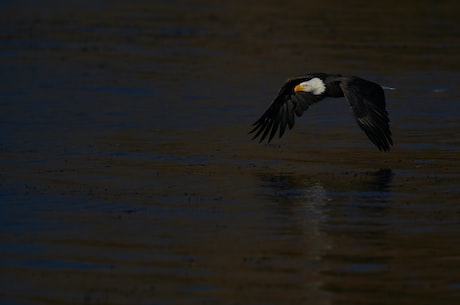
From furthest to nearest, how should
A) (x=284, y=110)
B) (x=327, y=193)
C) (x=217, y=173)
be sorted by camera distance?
(x=284, y=110) → (x=217, y=173) → (x=327, y=193)

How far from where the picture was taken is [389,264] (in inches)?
313

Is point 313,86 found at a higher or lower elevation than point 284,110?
higher

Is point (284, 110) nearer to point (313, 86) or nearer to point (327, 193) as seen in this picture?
point (313, 86)

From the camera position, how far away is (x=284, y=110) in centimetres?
1234

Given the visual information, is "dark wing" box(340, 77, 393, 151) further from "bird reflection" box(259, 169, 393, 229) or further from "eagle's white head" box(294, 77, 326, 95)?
"eagle's white head" box(294, 77, 326, 95)

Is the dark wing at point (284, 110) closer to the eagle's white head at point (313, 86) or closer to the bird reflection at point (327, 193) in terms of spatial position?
the eagle's white head at point (313, 86)

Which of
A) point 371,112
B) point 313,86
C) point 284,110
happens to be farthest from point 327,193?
point 284,110

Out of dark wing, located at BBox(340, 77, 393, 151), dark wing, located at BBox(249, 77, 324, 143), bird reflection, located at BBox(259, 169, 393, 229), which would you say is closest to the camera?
bird reflection, located at BBox(259, 169, 393, 229)

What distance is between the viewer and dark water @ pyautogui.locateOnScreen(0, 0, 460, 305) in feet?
25.0

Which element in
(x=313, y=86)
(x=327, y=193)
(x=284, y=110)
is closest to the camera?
(x=327, y=193)

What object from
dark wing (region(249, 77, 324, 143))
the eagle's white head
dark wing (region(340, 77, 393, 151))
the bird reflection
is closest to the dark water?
the bird reflection

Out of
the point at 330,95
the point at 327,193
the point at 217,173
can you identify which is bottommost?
the point at 327,193

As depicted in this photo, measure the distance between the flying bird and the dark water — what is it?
0.26 meters

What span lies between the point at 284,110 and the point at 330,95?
537 millimetres
